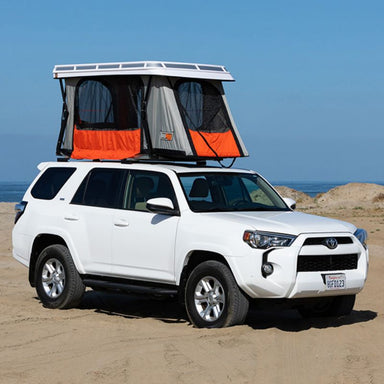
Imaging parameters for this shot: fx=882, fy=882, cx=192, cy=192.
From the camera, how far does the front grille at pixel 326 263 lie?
887 cm

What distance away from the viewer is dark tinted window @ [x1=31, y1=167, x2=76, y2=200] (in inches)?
444

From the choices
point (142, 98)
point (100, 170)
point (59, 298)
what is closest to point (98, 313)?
point (59, 298)

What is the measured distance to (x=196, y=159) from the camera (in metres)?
10.8

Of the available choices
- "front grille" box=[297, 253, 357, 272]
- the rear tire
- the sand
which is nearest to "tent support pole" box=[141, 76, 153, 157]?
the sand

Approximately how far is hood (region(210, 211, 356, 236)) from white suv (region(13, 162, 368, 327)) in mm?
14

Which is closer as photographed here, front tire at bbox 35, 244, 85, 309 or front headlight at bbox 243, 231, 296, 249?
front headlight at bbox 243, 231, 296, 249

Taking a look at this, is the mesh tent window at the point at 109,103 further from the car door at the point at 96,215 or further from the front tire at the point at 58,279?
the front tire at the point at 58,279

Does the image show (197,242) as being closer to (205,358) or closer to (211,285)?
(211,285)

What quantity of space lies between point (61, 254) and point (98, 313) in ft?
2.84

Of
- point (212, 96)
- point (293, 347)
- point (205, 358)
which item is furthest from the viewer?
point (212, 96)

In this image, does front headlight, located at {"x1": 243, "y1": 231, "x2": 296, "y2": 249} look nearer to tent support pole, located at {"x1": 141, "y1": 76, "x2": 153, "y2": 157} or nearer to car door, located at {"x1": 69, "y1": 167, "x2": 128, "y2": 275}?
car door, located at {"x1": 69, "y1": 167, "x2": 128, "y2": 275}

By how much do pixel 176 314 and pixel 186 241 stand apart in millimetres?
1668

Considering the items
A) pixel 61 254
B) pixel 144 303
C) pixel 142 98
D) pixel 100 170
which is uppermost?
pixel 142 98

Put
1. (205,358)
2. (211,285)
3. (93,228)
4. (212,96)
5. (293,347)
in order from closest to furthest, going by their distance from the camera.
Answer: (205,358) → (293,347) → (211,285) → (93,228) → (212,96)
